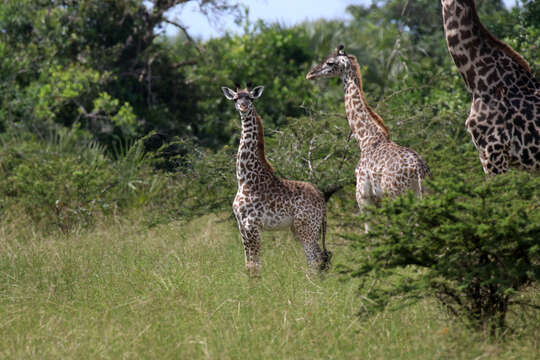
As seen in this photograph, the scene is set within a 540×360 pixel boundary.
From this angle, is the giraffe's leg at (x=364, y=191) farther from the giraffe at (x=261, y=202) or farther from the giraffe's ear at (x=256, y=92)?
the giraffe's ear at (x=256, y=92)

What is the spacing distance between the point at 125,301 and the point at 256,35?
42.8ft

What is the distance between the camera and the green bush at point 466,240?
4.63 metres

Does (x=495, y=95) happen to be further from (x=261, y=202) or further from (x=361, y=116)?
(x=261, y=202)

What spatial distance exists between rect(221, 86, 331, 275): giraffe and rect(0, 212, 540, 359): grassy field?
342 millimetres

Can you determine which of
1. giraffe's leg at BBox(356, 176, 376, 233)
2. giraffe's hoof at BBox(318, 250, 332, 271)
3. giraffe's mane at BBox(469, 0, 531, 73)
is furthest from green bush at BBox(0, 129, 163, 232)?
giraffe's mane at BBox(469, 0, 531, 73)

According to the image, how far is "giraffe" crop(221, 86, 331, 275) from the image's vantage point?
21.8ft

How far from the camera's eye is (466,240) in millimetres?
4832

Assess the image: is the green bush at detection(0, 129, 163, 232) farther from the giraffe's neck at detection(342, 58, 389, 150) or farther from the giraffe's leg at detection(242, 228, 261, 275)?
the giraffe's neck at detection(342, 58, 389, 150)

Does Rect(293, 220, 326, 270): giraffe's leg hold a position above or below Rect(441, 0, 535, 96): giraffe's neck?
below

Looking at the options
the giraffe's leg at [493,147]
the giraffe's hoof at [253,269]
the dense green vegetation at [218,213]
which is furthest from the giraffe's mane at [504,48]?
the giraffe's hoof at [253,269]

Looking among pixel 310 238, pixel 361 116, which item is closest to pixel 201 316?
pixel 310 238

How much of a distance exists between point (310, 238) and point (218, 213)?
15.1 ft

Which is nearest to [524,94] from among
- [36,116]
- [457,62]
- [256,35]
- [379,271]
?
[457,62]

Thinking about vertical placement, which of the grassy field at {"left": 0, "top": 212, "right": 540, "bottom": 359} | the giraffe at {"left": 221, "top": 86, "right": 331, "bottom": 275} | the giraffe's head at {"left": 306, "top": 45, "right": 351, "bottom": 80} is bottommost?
the grassy field at {"left": 0, "top": 212, "right": 540, "bottom": 359}
